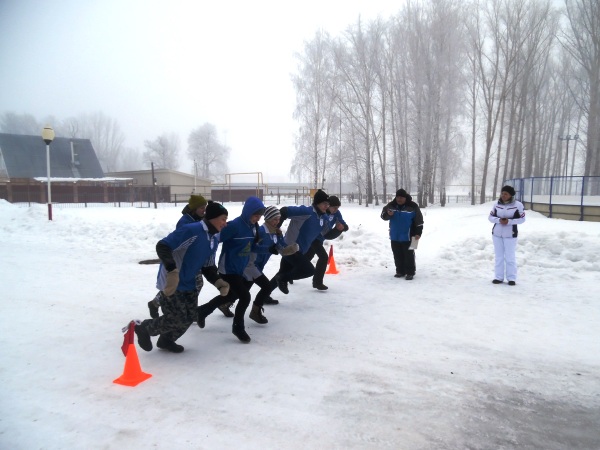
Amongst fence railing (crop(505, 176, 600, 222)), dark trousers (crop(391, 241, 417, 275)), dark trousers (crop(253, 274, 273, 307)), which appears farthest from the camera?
fence railing (crop(505, 176, 600, 222))

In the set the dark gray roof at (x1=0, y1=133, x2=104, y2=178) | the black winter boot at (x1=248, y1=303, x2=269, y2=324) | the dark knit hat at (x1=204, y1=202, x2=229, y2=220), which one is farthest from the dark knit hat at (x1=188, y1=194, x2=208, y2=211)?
the dark gray roof at (x1=0, y1=133, x2=104, y2=178)

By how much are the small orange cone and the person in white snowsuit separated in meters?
6.63

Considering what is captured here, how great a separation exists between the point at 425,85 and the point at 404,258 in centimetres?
2319

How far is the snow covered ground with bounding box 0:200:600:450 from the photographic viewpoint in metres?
2.86

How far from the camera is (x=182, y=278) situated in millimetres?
4191

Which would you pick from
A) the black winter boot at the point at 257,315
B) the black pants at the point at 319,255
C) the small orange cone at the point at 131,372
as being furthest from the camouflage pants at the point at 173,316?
the black pants at the point at 319,255

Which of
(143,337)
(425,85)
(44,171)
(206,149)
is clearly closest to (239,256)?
(143,337)

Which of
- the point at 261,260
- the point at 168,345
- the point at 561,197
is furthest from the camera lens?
the point at 561,197

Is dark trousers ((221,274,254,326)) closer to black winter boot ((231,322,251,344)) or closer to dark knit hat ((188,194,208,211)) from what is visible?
black winter boot ((231,322,251,344))

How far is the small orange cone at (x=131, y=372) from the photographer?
3.57 metres

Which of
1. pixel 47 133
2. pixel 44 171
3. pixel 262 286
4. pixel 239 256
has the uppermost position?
pixel 47 133

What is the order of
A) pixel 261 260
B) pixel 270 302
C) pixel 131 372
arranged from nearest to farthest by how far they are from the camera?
pixel 131 372 → pixel 261 260 → pixel 270 302

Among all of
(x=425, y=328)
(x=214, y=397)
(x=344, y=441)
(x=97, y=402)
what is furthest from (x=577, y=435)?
(x=97, y=402)

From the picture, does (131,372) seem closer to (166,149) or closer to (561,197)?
(561,197)
